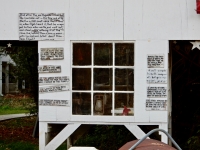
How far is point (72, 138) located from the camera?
904cm

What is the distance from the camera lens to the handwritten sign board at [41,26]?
281 inches

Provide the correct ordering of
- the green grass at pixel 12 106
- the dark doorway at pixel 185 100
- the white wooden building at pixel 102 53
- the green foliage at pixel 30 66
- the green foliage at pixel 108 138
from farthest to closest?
the green grass at pixel 12 106 < the green foliage at pixel 30 66 < the green foliage at pixel 108 138 < the dark doorway at pixel 185 100 < the white wooden building at pixel 102 53

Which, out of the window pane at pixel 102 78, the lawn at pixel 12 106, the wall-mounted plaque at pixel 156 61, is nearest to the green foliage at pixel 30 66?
the window pane at pixel 102 78

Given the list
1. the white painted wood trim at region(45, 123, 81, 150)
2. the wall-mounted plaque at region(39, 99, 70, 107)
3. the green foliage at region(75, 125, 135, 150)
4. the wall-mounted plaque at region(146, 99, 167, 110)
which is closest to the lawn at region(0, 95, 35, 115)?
the green foliage at region(75, 125, 135, 150)

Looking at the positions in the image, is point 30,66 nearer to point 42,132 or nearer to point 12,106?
point 42,132

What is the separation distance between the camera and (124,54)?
716cm

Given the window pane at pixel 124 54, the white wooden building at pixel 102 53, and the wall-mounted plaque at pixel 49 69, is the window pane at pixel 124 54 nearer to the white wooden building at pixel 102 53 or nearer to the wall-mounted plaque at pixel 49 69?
the white wooden building at pixel 102 53

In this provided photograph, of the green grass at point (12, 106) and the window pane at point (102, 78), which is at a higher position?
the window pane at point (102, 78)

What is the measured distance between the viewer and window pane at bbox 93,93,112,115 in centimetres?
722

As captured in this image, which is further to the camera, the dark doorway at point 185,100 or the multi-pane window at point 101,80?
the dark doorway at point 185,100

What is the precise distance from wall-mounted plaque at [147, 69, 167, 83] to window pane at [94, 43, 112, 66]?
2.14 ft

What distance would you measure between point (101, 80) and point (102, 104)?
0.38 meters

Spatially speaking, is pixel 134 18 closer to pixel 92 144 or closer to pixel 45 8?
pixel 45 8

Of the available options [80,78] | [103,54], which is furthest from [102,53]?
[80,78]
